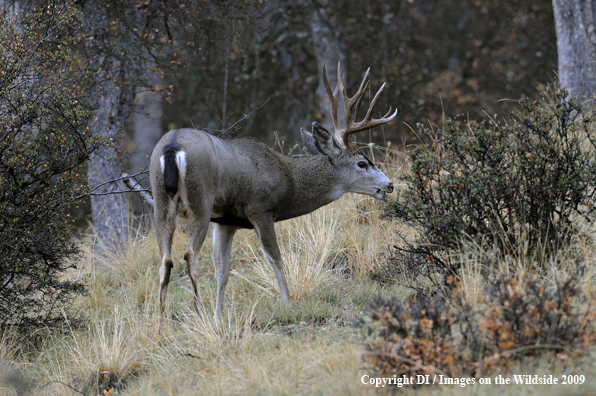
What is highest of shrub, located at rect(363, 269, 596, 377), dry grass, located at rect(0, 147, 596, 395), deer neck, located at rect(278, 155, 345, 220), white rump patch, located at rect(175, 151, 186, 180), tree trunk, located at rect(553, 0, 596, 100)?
tree trunk, located at rect(553, 0, 596, 100)

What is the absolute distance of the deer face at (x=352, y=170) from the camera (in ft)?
23.9

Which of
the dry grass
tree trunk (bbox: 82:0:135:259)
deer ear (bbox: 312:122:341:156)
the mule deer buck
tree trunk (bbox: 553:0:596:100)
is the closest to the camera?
the dry grass

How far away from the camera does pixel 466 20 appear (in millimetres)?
19578

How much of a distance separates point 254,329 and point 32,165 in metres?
2.58

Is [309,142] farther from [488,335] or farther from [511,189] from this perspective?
[488,335]

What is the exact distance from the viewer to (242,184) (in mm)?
6328

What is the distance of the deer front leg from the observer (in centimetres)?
647

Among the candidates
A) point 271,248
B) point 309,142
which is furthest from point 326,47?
point 271,248

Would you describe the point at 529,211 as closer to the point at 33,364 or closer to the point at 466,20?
the point at 33,364

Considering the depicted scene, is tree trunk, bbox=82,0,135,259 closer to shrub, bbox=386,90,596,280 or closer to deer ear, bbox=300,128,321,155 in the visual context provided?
deer ear, bbox=300,128,321,155

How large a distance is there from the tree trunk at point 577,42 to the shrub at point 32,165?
24.2 ft

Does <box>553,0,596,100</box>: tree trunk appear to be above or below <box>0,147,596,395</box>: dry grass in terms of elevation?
above

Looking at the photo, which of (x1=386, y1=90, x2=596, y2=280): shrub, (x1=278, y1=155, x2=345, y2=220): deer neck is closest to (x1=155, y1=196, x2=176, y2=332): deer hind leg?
(x1=278, y1=155, x2=345, y2=220): deer neck

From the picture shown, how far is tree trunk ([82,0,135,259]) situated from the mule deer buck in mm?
2687
